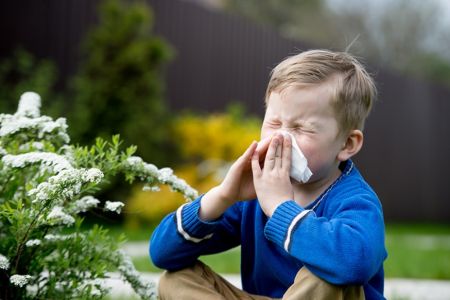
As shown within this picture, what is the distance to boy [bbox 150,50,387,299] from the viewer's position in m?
1.85

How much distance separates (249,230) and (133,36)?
17.8ft

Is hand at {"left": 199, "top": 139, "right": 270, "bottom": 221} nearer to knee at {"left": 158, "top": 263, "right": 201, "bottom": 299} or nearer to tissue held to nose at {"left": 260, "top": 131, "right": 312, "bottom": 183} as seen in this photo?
tissue held to nose at {"left": 260, "top": 131, "right": 312, "bottom": 183}

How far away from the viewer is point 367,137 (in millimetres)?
13578

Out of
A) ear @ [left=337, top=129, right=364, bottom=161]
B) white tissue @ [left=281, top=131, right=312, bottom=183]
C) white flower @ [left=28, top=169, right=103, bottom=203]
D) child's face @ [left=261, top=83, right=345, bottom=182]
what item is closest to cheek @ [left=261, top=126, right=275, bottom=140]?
child's face @ [left=261, top=83, right=345, bottom=182]

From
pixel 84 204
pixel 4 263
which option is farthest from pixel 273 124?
pixel 4 263

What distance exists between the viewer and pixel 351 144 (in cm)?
222

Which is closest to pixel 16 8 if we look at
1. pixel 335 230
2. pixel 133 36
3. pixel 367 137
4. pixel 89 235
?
pixel 133 36

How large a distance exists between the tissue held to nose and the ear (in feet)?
0.73

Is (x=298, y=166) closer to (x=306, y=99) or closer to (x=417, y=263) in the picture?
(x=306, y=99)

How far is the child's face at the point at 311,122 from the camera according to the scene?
2.08m

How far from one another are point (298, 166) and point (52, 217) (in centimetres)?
77

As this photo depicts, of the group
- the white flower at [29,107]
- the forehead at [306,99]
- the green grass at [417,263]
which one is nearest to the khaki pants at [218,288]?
the forehead at [306,99]

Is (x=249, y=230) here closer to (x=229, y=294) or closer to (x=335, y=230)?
(x=229, y=294)

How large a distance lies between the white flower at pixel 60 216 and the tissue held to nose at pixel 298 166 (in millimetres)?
718
